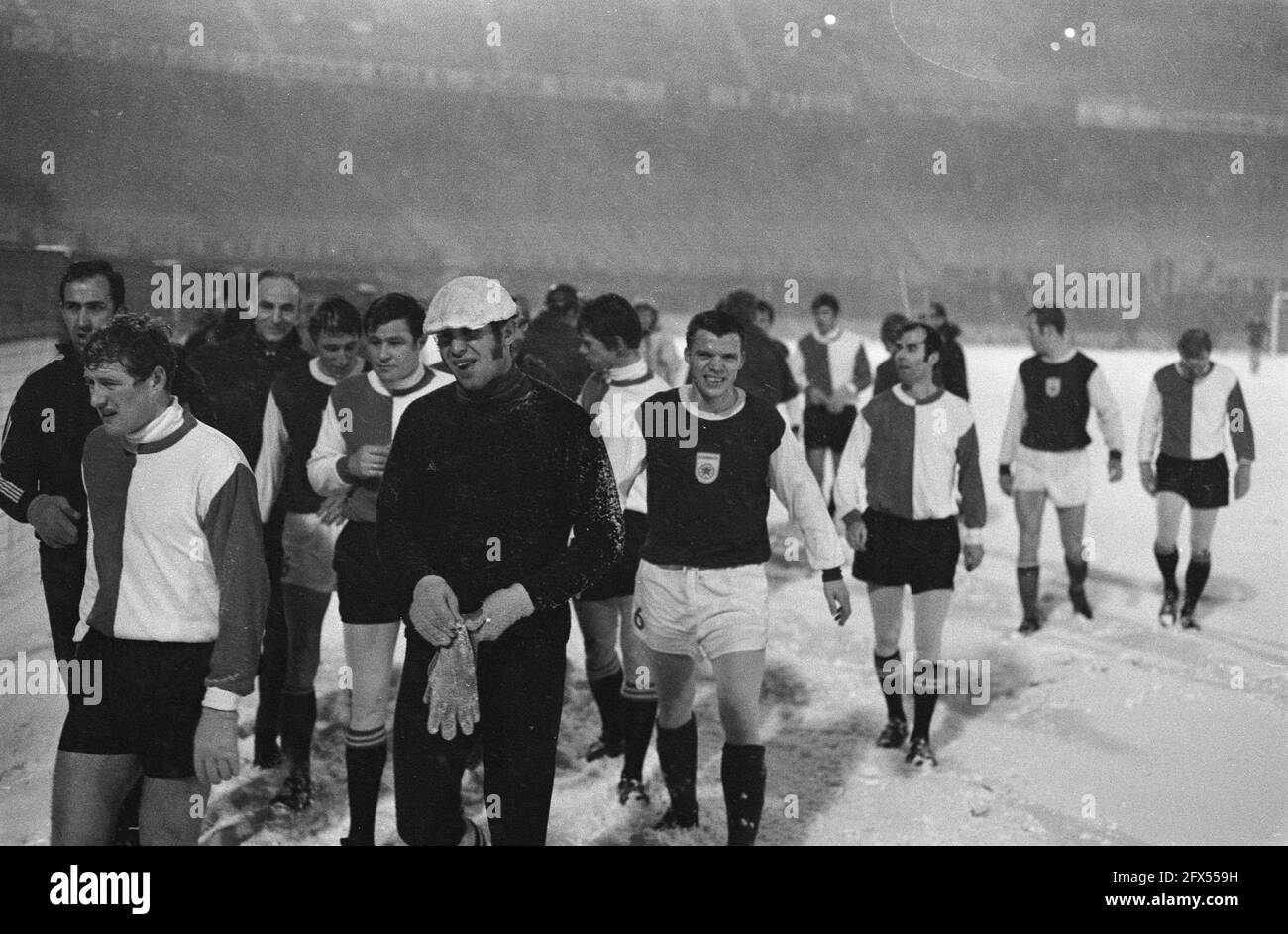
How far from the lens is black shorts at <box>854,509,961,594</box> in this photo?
4.19 m

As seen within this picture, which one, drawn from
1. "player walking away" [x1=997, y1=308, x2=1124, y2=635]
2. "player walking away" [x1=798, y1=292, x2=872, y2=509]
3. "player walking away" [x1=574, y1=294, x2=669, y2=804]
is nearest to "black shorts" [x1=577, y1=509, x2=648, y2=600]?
"player walking away" [x1=574, y1=294, x2=669, y2=804]

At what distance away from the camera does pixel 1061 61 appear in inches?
209

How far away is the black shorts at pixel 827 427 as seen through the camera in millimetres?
7410

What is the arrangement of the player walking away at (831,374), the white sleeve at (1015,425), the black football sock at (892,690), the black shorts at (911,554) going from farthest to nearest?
the player walking away at (831,374)
the white sleeve at (1015,425)
the black football sock at (892,690)
the black shorts at (911,554)

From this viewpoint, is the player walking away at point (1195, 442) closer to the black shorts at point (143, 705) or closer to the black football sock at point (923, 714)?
the black football sock at point (923, 714)

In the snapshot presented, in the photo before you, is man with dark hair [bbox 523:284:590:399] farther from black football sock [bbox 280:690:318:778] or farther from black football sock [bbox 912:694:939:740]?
black football sock [bbox 912:694:939:740]

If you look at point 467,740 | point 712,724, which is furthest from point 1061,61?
point 467,740

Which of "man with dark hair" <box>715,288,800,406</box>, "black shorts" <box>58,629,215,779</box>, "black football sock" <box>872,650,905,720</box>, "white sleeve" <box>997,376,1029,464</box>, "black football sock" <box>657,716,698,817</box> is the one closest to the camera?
"black shorts" <box>58,629,215,779</box>

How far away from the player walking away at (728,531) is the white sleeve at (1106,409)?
289 centimetres

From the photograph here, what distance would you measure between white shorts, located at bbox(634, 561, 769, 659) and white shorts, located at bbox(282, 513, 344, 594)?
3.66 ft

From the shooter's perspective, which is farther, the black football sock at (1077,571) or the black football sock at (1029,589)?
the black football sock at (1077,571)

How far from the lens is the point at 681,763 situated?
359 cm

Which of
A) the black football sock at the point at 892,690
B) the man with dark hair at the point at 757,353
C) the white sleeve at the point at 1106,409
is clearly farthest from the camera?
the man with dark hair at the point at 757,353

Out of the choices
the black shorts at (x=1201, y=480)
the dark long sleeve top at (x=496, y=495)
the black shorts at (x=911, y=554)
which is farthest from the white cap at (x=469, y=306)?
the black shorts at (x=1201, y=480)
